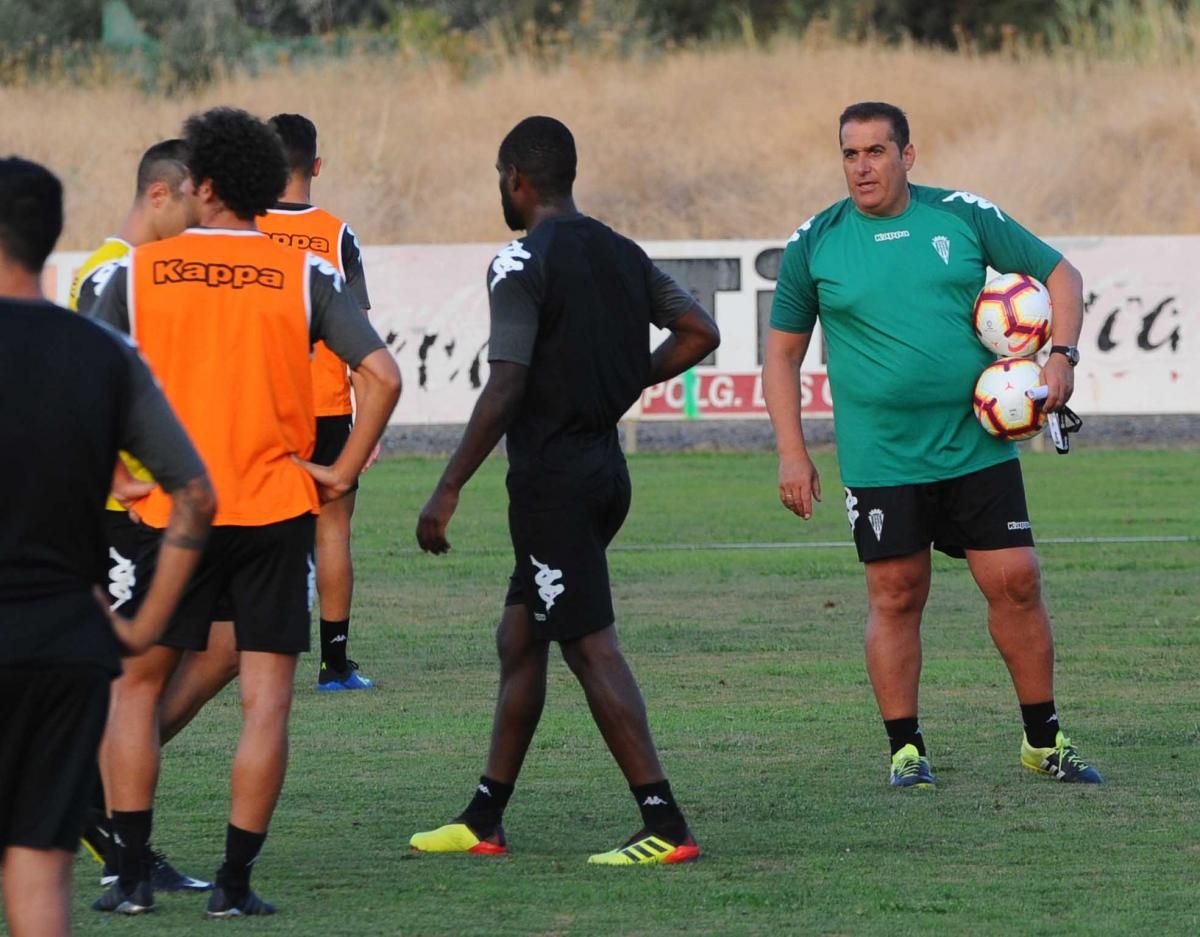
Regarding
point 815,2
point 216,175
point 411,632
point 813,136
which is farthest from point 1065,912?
point 815,2

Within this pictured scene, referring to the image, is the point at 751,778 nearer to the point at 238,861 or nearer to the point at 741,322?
the point at 238,861

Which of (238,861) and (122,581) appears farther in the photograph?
(122,581)

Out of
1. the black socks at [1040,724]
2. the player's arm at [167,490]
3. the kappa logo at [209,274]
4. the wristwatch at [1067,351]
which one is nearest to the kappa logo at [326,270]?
the kappa logo at [209,274]

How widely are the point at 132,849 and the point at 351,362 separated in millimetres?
1409

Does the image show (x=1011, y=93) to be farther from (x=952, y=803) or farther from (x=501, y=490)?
(x=952, y=803)

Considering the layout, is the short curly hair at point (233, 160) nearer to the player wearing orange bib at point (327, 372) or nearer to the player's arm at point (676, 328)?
the player's arm at point (676, 328)

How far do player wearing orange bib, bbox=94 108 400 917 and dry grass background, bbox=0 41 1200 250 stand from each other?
24361 millimetres

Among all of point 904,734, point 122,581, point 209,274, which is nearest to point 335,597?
point 904,734

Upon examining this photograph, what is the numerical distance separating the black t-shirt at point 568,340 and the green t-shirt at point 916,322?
1473 mm

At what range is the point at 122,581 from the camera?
20.1ft

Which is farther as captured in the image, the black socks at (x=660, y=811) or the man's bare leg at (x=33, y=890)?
the black socks at (x=660, y=811)

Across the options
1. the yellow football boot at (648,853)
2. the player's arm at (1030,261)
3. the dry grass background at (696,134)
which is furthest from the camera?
the dry grass background at (696,134)

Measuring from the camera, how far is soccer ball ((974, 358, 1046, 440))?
771 centimetres

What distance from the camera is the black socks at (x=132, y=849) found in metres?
6.03
